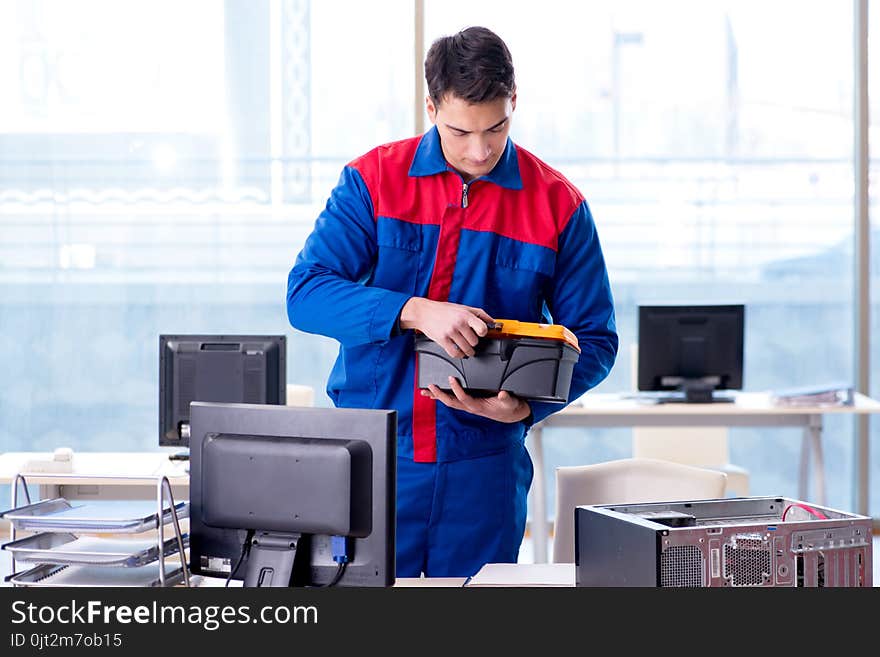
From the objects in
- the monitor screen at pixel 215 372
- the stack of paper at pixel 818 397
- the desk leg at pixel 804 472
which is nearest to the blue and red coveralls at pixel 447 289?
the monitor screen at pixel 215 372

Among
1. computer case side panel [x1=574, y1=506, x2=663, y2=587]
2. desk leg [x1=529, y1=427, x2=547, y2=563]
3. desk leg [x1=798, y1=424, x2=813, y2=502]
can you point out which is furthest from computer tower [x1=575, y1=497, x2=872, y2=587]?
desk leg [x1=798, y1=424, x2=813, y2=502]

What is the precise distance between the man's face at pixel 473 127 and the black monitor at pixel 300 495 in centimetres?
63

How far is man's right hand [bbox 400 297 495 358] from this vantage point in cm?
175

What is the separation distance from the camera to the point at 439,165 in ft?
6.78

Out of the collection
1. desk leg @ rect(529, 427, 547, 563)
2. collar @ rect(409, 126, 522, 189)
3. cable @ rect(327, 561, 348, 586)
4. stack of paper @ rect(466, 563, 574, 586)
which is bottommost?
desk leg @ rect(529, 427, 547, 563)

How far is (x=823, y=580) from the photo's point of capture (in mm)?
1491

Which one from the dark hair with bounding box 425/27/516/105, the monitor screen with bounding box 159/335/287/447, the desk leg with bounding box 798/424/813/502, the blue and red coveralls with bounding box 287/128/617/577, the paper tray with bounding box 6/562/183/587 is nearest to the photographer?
the paper tray with bounding box 6/562/183/587

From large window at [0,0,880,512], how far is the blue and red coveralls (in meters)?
3.01

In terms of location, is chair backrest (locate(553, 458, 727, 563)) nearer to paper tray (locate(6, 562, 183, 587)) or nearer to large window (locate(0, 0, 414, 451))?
paper tray (locate(6, 562, 183, 587))

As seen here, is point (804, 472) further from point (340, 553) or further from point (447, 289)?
point (340, 553)

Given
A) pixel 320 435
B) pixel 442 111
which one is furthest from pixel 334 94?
pixel 320 435

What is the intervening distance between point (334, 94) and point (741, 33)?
6.77 ft

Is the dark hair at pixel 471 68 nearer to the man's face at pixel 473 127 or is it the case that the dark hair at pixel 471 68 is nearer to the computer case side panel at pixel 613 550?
the man's face at pixel 473 127

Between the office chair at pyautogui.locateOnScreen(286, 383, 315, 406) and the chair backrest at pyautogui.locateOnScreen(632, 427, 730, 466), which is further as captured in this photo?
the chair backrest at pyautogui.locateOnScreen(632, 427, 730, 466)
